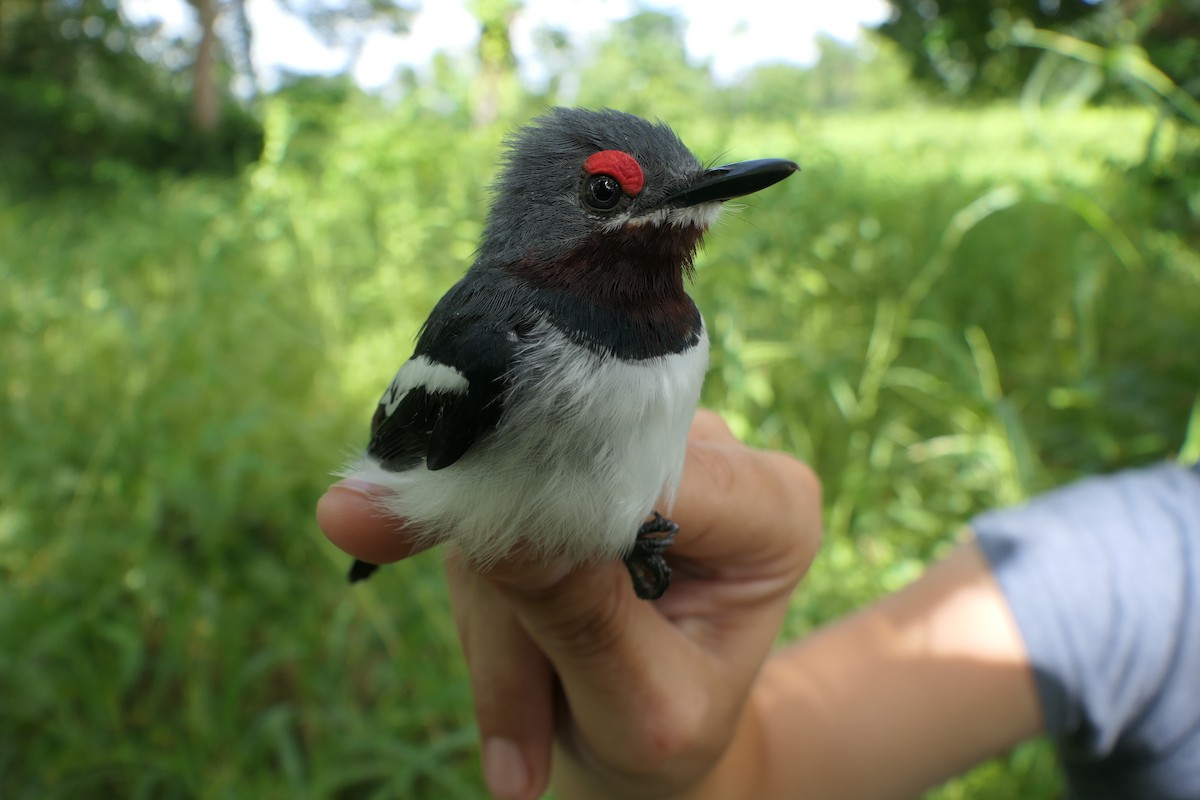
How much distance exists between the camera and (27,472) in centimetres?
278

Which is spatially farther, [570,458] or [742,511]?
[742,511]

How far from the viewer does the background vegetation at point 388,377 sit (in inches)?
92.2

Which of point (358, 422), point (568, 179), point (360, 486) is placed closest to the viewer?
point (568, 179)

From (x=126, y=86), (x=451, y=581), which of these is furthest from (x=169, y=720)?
(x=126, y=86)

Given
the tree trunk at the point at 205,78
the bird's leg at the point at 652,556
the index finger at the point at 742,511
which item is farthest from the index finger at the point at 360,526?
the tree trunk at the point at 205,78

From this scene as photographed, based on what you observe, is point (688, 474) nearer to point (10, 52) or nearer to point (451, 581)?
point (451, 581)

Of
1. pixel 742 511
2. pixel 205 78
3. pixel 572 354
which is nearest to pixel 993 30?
pixel 742 511

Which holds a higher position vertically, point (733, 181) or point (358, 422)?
point (733, 181)

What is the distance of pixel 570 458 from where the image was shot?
3.87 ft

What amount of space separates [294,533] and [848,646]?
1.98 metres

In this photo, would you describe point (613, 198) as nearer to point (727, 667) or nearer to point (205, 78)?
point (727, 667)

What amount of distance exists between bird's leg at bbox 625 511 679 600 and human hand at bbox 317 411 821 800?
0.03m

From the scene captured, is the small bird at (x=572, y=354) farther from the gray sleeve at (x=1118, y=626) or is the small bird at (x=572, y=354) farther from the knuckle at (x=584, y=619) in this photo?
the gray sleeve at (x=1118, y=626)

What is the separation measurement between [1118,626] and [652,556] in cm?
133
